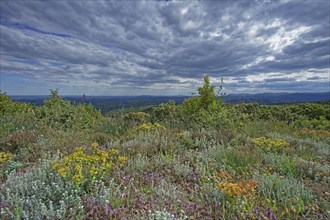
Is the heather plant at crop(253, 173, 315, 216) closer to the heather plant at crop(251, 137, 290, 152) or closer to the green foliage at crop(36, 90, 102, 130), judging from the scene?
the heather plant at crop(251, 137, 290, 152)

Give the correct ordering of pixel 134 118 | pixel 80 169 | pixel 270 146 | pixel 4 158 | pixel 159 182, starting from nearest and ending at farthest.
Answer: pixel 80 169 < pixel 159 182 < pixel 4 158 < pixel 270 146 < pixel 134 118

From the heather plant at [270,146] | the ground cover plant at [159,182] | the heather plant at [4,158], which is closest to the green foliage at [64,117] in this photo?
the ground cover plant at [159,182]

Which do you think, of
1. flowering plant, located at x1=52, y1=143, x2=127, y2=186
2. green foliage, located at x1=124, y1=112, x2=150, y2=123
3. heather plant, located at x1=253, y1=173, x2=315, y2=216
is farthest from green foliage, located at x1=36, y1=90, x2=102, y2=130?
heather plant, located at x1=253, y1=173, x2=315, y2=216

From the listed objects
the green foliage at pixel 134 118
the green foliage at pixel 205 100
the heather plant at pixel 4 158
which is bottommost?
the heather plant at pixel 4 158

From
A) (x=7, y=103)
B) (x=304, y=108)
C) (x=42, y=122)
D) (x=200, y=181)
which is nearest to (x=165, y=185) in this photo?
(x=200, y=181)

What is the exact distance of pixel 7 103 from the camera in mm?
12469

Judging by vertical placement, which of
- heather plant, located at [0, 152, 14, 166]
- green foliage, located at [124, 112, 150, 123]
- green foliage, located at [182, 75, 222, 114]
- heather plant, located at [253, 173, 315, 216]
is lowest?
heather plant, located at [253, 173, 315, 216]

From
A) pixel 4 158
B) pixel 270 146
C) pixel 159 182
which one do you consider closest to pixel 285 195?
pixel 159 182

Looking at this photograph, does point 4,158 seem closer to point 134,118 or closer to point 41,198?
point 41,198

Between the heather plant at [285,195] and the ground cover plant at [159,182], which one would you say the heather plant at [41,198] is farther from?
the heather plant at [285,195]

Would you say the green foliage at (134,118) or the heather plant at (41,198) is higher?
the green foliage at (134,118)

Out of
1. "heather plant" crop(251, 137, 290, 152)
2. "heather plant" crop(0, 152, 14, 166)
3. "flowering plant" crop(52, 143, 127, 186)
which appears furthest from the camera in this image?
"heather plant" crop(251, 137, 290, 152)

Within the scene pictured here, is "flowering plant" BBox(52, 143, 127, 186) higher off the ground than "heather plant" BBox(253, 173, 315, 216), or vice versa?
"flowering plant" BBox(52, 143, 127, 186)

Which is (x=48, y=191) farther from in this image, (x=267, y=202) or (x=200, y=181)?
(x=267, y=202)
